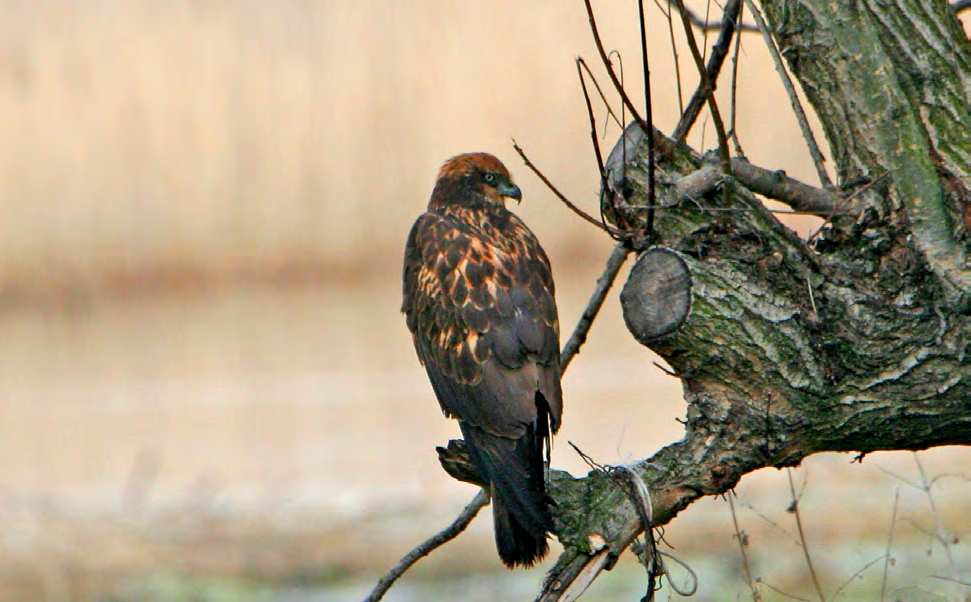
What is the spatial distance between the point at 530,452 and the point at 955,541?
1.48 meters

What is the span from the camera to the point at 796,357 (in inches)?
95.0

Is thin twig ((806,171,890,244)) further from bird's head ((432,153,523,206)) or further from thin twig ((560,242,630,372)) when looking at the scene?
bird's head ((432,153,523,206))

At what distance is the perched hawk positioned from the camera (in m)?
2.80

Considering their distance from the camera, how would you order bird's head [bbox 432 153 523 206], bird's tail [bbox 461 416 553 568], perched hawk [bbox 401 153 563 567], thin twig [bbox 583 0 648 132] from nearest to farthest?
thin twig [bbox 583 0 648 132]
bird's tail [bbox 461 416 553 568]
perched hawk [bbox 401 153 563 567]
bird's head [bbox 432 153 523 206]

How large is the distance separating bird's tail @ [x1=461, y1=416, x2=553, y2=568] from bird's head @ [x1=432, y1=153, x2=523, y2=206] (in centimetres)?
110

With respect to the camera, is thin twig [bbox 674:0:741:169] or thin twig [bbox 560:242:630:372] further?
thin twig [bbox 560:242:630:372]

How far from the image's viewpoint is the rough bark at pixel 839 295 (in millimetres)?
2406

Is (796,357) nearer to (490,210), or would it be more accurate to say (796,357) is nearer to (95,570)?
(490,210)

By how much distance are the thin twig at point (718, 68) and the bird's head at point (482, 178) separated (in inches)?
36.6

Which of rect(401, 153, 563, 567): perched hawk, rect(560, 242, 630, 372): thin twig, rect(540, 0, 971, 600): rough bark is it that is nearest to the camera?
rect(540, 0, 971, 600): rough bark

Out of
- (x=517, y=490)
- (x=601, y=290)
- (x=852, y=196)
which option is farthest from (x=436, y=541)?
(x=852, y=196)

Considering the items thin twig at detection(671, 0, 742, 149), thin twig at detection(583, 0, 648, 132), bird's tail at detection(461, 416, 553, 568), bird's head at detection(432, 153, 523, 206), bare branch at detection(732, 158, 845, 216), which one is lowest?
bird's tail at detection(461, 416, 553, 568)

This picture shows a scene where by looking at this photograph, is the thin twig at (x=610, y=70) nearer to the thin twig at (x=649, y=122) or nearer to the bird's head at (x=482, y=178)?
the thin twig at (x=649, y=122)

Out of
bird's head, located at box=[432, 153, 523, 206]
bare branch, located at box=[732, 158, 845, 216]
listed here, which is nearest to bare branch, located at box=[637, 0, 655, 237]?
bare branch, located at box=[732, 158, 845, 216]
